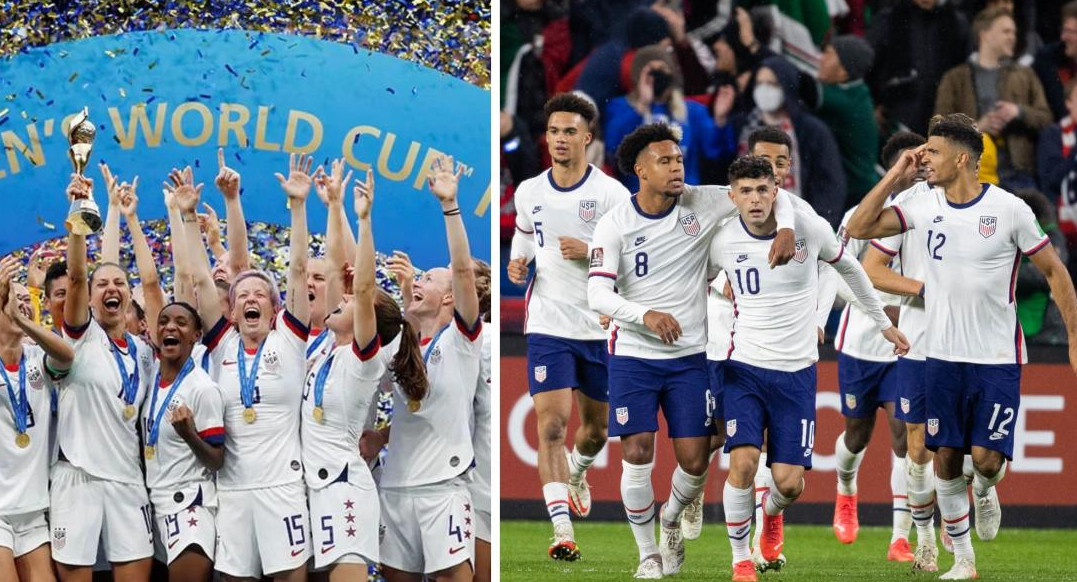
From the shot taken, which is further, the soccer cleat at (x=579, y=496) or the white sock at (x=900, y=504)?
the white sock at (x=900, y=504)

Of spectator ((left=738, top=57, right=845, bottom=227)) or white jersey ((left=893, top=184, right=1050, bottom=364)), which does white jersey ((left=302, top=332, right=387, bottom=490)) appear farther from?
spectator ((left=738, top=57, right=845, bottom=227))

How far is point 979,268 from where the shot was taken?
7.80 metres

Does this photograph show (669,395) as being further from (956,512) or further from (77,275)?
(77,275)

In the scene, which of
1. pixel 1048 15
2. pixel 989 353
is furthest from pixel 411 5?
pixel 1048 15

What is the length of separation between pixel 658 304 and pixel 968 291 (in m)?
1.33

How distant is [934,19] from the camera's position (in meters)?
12.2

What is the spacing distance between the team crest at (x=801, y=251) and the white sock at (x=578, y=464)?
1768 mm

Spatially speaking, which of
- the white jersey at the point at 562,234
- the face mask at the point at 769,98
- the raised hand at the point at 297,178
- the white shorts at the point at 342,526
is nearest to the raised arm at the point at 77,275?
the raised hand at the point at 297,178

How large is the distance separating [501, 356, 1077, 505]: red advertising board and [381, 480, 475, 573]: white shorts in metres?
3.55

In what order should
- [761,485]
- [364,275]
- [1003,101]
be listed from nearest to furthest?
[364,275] < [761,485] < [1003,101]

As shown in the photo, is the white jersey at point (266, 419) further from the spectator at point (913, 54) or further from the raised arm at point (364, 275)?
the spectator at point (913, 54)

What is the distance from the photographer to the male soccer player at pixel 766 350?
7.61 metres

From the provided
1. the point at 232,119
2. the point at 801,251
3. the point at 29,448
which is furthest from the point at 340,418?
the point at 801,251

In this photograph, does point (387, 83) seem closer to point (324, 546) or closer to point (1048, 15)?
point (324, 546)
